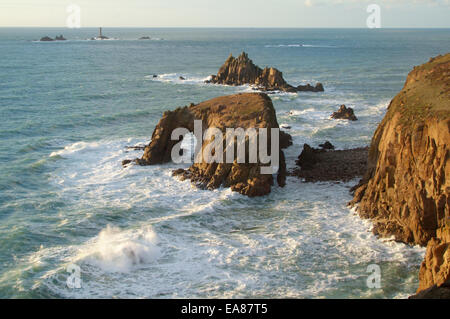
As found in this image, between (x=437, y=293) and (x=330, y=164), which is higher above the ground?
(x=330, y=164)

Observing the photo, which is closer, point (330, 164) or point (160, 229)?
point (160, 229)

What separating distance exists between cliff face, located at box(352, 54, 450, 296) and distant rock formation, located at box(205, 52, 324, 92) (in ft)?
160

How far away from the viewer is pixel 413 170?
23391 mm

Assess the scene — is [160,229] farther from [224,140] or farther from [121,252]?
[224,140]

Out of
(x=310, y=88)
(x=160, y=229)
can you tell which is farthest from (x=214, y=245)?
(x=310, y=88)

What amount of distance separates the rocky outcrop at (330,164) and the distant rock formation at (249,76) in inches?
1556

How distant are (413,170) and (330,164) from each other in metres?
11.4

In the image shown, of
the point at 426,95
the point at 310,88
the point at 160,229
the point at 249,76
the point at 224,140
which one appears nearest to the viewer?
the point at 160,229

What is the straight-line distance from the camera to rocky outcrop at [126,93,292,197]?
99.1 feet

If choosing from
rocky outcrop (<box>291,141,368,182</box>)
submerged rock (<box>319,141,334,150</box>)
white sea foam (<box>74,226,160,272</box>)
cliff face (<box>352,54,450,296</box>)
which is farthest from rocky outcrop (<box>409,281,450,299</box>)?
submerged rock (<box>319,141,334,150</box>)

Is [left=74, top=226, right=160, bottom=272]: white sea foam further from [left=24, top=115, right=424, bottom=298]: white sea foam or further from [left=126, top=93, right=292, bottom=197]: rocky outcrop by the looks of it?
[left=126, top=93, right=292, bottom=197]: rocky outcrop

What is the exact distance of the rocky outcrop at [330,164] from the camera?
32500 mm

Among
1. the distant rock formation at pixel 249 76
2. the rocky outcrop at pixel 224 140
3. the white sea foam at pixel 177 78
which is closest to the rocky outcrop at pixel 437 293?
the rocky outcrop at pixel 224 140

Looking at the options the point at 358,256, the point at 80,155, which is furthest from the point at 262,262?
the point at 80,155
